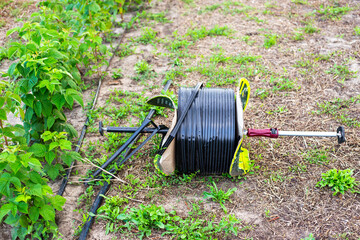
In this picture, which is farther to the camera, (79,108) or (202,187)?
(79,108)

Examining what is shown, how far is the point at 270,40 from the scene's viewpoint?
5625mm

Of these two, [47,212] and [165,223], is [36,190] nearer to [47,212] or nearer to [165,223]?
[47,212]

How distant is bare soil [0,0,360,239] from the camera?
123 inches

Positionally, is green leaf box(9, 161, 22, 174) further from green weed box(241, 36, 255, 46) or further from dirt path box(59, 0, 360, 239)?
green weed box(241, 36, 255, 46)

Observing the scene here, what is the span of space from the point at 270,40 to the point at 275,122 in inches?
80.6

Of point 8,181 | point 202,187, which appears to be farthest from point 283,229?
point 8,181

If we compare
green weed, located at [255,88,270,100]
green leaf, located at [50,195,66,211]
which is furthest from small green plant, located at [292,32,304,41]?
green leaf, located at [50,195,66,211]

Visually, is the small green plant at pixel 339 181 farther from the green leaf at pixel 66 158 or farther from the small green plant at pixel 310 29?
the small green plant at pixel 310 29

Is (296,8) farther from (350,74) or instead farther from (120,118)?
(120,118)

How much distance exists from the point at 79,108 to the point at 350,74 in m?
4.07

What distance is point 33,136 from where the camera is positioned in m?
3.56

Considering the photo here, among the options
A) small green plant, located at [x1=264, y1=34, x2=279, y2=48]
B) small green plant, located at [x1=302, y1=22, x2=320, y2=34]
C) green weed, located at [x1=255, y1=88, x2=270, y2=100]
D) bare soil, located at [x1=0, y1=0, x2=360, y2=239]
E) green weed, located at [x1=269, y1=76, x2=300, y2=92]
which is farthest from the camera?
small green plant, located at [x1=302, y1=22, x2=320, y2=34]

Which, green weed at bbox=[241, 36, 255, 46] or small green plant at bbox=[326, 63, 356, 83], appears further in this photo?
green weed at bbox=[241, 36, 255, 46]

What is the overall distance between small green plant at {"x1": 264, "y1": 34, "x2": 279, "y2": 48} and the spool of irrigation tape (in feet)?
8.72
